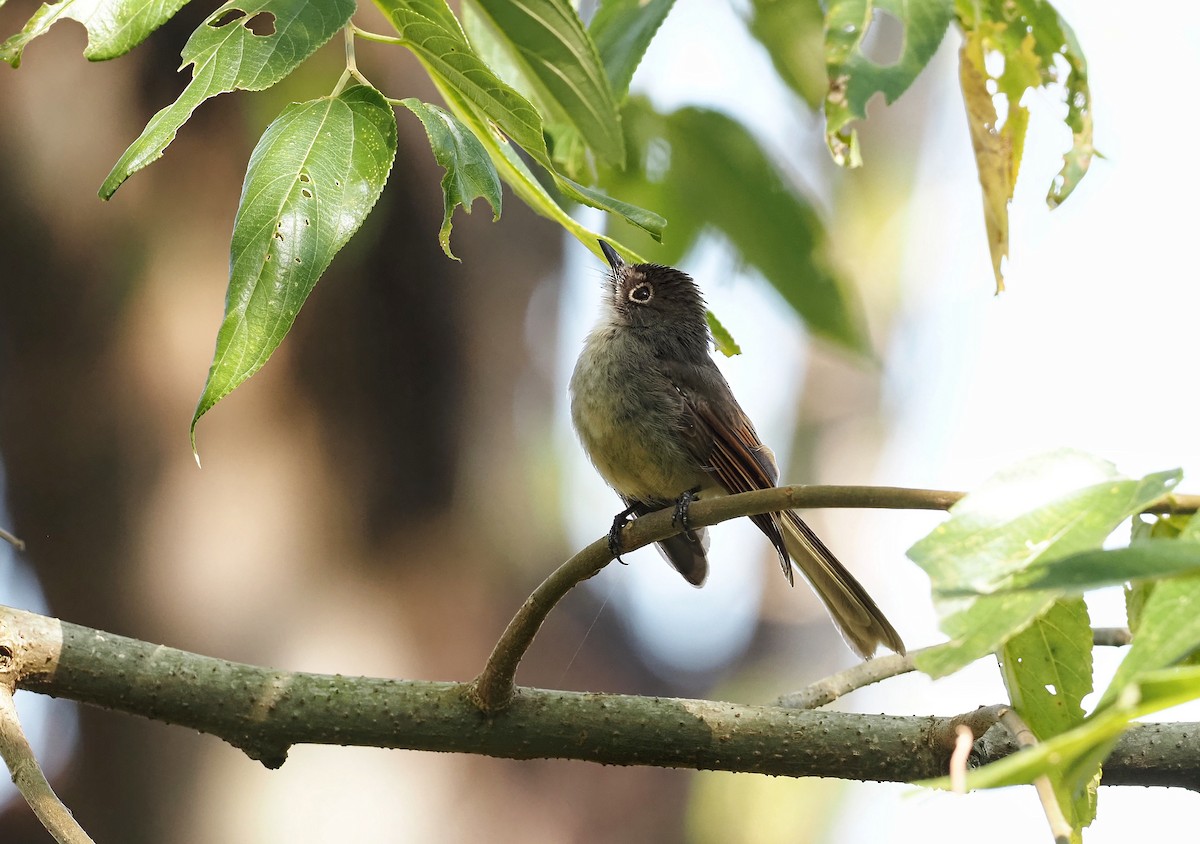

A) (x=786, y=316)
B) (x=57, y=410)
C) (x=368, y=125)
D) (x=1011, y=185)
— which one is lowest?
(x=57, y=410)

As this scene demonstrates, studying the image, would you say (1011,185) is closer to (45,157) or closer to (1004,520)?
(1004,520)

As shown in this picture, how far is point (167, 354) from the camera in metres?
4.39

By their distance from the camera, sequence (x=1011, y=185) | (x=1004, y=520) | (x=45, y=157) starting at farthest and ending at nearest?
(x=45, y=157)
(x=1011, y=185)
(x=1004, y=520)

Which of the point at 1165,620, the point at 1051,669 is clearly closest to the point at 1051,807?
the point at 1051,669

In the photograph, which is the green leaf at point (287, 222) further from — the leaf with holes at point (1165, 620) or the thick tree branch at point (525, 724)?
the leaf with holes at point (1165, 620)

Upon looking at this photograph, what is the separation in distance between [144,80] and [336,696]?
10.3 feet

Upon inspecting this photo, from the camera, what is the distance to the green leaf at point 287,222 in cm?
141

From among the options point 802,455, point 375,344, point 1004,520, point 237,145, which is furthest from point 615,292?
point 1004,520

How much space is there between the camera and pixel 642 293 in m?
4.70

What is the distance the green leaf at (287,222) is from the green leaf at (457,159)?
0.27 feet

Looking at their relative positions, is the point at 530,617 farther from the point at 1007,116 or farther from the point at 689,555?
the point at 689,555

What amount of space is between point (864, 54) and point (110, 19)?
3.09 feet

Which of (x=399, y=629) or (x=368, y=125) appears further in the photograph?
(x=399, y=629)

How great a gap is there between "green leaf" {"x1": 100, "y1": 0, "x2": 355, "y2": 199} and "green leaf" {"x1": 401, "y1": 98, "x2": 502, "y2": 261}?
7.0 inches
